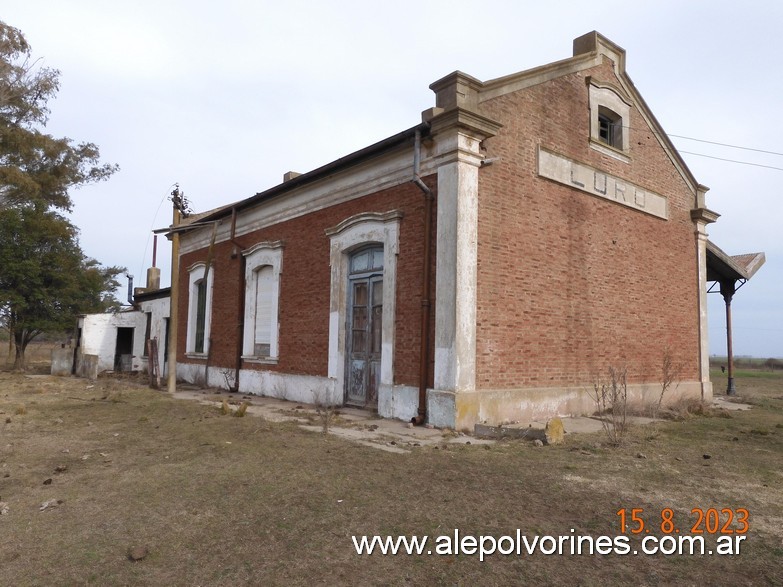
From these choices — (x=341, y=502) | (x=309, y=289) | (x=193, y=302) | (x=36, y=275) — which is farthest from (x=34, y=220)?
(x=341, y=502)

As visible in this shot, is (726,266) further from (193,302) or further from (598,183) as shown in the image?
(193,302)

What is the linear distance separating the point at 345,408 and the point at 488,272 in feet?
12.7

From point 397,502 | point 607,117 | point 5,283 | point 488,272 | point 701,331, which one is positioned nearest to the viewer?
point 397,502

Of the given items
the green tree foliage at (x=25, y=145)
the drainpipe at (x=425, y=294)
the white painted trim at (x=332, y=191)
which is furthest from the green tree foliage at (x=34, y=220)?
the drainpipe at (x=425, y=294)

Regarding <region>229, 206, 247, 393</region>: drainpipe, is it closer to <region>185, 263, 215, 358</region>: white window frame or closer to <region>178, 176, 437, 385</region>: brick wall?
<region>178, 176, 437, 385</region>: brick wall

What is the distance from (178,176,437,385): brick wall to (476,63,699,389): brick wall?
1203 mm

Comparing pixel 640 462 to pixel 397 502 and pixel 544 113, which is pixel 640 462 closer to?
pixel 397 502

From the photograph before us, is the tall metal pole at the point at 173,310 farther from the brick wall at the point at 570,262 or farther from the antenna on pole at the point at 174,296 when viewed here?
the brick wall at the point at 570,262

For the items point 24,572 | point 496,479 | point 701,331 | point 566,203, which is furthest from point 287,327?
point 701,331

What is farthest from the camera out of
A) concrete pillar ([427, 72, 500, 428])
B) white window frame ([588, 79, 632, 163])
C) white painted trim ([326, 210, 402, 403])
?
white window frame ([588, 79, 632, 163])

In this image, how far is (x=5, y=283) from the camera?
21281mm

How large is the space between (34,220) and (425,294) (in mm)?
19546

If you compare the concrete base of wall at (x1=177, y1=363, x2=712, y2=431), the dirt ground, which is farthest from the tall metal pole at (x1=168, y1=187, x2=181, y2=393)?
the dirt ground

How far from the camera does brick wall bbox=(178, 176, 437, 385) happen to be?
9305 mm
